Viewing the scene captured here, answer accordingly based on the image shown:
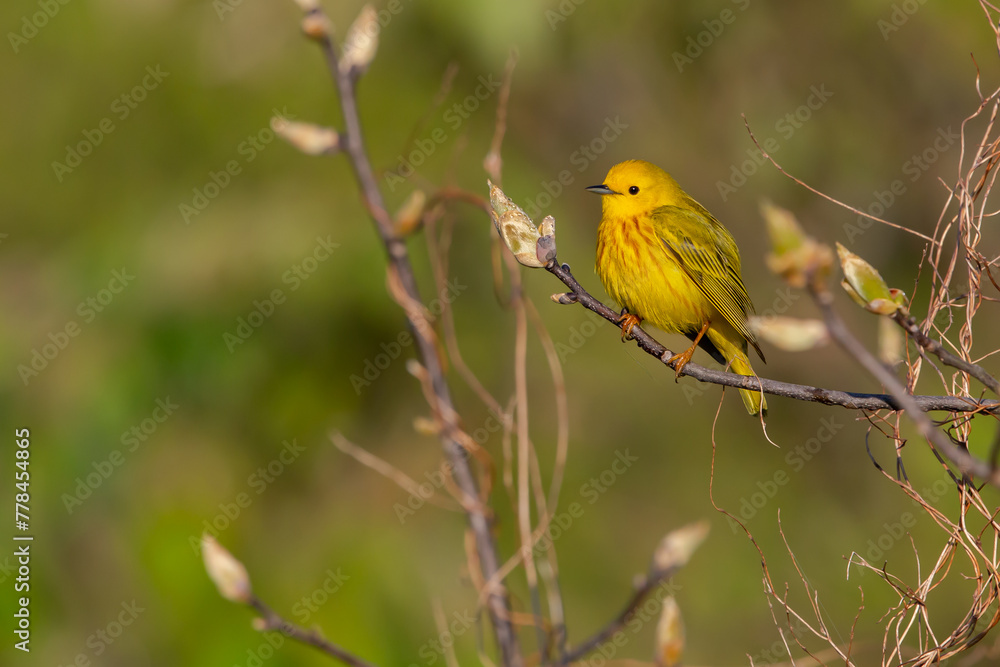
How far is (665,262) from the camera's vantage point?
4000mm

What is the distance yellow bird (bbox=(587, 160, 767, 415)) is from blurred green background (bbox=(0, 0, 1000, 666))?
693mm

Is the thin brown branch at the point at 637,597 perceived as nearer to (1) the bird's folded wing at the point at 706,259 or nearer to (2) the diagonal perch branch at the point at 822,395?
(2) the diagonal perch branch at the point at 822,395

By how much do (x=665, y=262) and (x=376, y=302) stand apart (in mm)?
1927

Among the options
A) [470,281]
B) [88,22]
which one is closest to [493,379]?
[470,281]

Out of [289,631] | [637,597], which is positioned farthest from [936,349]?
[289,631]

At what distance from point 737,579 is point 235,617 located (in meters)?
5.00

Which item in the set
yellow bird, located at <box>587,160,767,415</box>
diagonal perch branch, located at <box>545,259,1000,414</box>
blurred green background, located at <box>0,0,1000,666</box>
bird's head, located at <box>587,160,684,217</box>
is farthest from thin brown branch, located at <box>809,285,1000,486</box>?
bird's head, located at <box>587,160,684,217</box>

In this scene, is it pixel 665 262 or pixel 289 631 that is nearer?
pixel 289 631

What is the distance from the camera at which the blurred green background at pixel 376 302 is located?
14.8 feet

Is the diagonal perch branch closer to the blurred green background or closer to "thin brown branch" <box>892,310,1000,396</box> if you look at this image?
"thin brown branch" <box>892,310,1000,396</box>

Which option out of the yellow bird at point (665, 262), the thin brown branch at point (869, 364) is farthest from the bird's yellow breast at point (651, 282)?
the thin brown branch at point (869, 364)

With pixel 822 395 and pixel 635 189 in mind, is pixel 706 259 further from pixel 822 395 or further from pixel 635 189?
pixel 822 395

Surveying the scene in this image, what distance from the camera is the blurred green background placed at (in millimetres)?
4516

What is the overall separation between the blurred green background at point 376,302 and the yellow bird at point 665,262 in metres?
0.69
